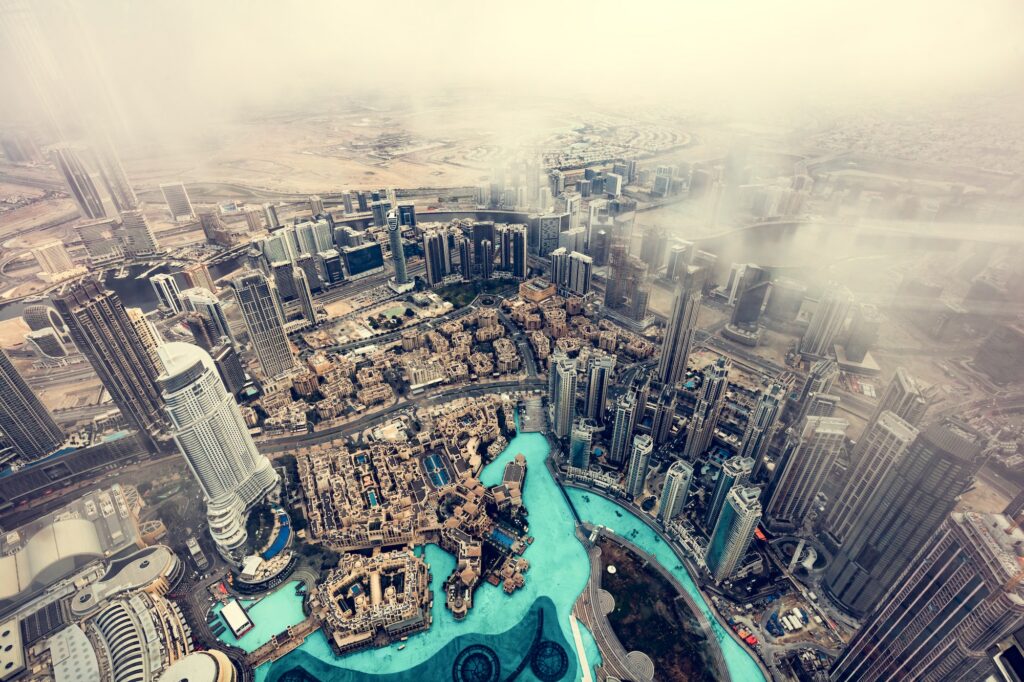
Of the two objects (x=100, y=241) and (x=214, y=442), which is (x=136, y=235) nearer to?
(x=100, y=241)

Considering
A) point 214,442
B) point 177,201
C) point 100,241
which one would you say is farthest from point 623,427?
point 177,201

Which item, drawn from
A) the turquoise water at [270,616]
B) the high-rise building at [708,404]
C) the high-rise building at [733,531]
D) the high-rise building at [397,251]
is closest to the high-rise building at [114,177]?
the high-rise building at [397,251]

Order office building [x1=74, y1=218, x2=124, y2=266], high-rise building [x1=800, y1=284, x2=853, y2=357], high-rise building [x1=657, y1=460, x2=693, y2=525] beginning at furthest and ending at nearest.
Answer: office building [x1=74, y1=218, x2=124, y2=266] → high-rise building [x1=800, y1=284, x2=853, y2=357] → high-rise building [x1=657, y1=460, x2=693, y2=525]

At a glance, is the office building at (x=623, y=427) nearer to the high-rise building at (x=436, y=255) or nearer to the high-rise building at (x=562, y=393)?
the high-rise building at (x=562, y=393)

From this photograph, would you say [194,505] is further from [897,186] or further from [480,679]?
[897,186]

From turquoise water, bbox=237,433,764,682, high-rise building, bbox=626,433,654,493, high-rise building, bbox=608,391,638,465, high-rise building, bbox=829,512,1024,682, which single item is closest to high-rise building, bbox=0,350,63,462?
turquoise water, bbox=237,433,764,682

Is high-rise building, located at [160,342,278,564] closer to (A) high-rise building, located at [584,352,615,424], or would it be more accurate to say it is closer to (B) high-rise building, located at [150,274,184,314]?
(A) high-rise building, located at [584,352,615,424]
